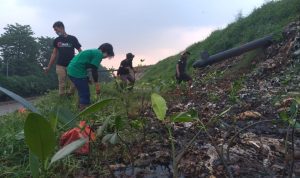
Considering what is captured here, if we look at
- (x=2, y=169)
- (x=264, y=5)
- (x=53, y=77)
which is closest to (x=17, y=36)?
(x=53, y=77)

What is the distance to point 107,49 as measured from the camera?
6.34 m

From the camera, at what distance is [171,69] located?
70.2ft

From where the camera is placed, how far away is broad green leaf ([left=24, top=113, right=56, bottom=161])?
4.68ft

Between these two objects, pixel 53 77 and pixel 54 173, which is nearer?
pixel 54 173

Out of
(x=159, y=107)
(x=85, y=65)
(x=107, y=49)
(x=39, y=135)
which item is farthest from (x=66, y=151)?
(x=85, y=65)

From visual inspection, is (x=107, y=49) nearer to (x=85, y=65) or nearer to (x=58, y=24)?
(x=85, y=65)

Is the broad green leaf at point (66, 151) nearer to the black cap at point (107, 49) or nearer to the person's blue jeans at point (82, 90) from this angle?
the black cap at point (107, 49)

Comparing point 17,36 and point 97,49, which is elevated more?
point 17,36

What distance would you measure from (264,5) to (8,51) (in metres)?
24.5

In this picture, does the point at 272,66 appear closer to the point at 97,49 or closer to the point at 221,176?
the point at 97,49

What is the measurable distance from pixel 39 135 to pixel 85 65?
529 cm

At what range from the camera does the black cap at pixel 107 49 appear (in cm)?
631

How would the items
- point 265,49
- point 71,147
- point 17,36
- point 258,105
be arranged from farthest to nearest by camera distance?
point 17,36 < point 265,49 < point 258,105 < point 71,147

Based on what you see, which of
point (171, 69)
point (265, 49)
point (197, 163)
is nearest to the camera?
point (197, 163)
